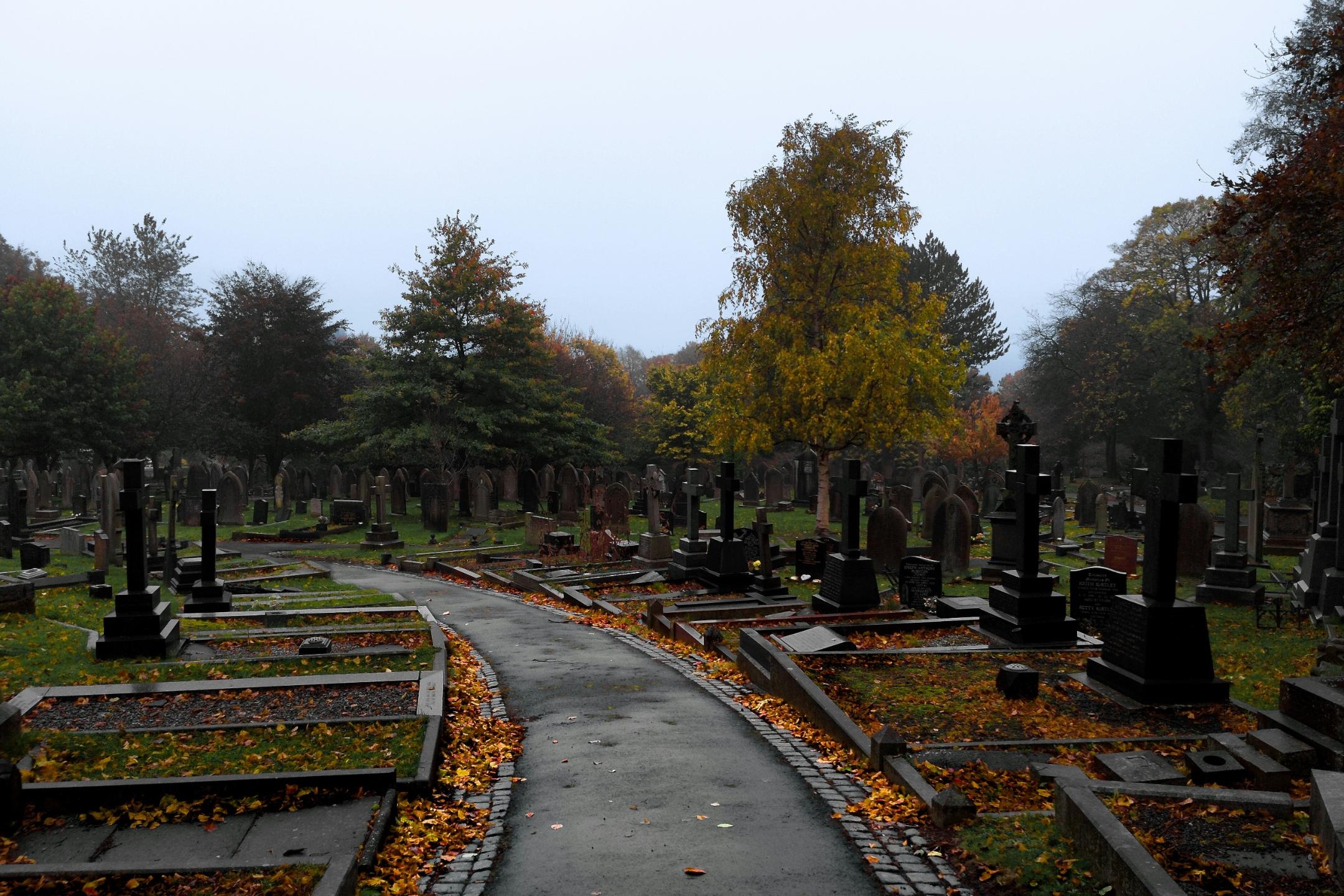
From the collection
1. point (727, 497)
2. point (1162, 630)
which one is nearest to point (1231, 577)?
point (1162, 630)

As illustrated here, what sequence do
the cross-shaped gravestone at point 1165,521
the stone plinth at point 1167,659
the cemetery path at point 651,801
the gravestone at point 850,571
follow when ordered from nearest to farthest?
the cemetery path at point 651,801
the stone plinth at point 1167,659
the cross-shaped gravestone at point 1165,521
the gravestone at point 850,571

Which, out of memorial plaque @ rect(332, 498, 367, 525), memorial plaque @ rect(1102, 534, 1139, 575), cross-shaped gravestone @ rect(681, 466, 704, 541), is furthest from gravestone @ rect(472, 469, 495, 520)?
memorial plaque @ rect(1102, 534, 1139, 575)

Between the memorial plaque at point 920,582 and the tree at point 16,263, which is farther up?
the tree at point 16,263

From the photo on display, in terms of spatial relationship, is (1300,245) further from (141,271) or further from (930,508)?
(141,271)

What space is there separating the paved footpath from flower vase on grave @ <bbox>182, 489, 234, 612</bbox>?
618cm

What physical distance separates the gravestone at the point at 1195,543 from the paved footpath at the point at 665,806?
10.9m

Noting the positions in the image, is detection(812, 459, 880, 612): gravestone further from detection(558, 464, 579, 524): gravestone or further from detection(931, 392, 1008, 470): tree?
detection(931, 392, 1008, 470): tree

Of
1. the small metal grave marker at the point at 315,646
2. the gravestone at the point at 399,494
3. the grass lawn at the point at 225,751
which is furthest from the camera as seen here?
the gravestone at the point at 399,494

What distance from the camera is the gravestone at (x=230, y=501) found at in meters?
28.7

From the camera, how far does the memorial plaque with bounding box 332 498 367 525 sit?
27750 mm

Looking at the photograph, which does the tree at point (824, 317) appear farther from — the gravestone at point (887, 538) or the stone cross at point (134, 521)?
the stone cross at point (134, 521)

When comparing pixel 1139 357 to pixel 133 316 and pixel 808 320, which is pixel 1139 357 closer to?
pixel 808 320

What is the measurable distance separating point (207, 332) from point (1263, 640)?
47.9 metres

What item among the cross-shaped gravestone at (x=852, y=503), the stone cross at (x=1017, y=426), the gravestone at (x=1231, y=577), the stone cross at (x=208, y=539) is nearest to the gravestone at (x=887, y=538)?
the stone cross at (x=1017, y=426)
